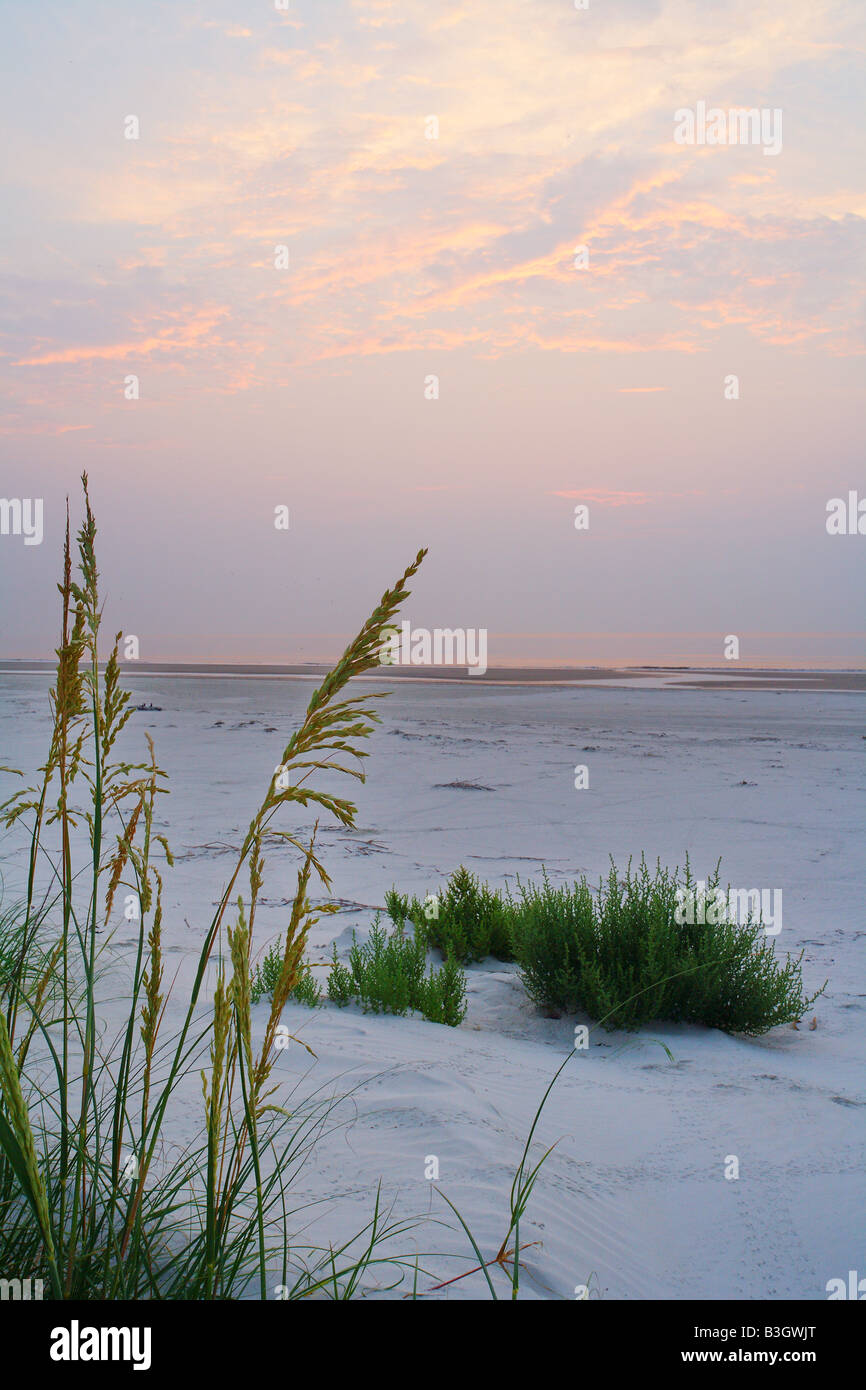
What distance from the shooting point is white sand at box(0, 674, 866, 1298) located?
114 inches

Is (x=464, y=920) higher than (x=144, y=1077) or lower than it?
lower

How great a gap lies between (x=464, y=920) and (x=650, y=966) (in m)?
2.29

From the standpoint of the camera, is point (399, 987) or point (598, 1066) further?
point (399, 987)

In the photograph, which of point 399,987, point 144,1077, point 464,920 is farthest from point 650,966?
point 144,1077

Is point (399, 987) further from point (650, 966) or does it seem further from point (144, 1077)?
point (144, 1077)

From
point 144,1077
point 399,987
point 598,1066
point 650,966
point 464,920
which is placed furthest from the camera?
point 464,920

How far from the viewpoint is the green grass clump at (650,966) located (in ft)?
16.8

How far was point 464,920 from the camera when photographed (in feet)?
22.7

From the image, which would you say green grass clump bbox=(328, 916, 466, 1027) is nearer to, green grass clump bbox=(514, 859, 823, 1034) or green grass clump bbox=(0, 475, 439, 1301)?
green grass clump bbox=(514, 859, 823, 1034)

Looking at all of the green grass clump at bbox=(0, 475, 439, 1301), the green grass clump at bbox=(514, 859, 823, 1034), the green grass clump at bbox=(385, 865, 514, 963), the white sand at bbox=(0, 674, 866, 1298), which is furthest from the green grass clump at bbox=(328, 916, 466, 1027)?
the green grass clump at bbox=(0, 475, 439, 1301)

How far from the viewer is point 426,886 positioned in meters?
8.48
